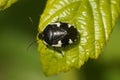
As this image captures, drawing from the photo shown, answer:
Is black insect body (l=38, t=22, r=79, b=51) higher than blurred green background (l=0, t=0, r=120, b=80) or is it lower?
higher

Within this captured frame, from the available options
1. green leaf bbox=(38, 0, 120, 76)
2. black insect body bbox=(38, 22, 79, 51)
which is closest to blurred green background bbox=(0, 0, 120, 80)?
black insect body bbox=(38, 22, 79, 51)

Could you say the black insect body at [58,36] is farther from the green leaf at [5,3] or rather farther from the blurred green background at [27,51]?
the blurred green background at [27,51]

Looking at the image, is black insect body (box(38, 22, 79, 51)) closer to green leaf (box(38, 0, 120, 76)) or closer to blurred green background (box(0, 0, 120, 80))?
green leaf (box(38, 0, 120, 76))

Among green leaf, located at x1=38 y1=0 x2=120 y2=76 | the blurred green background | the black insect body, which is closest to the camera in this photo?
green leaf, located at x1=38 y1=0 x2=120 y2=76

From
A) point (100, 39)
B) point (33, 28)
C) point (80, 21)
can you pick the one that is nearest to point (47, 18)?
point (80, 21)

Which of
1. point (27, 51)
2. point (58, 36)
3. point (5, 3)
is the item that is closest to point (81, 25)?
point (58, 36)

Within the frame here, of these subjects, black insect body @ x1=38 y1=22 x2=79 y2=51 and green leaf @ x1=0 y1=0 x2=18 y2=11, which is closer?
green leaf @ x1=0 y1=0 x2=18 y2=11
